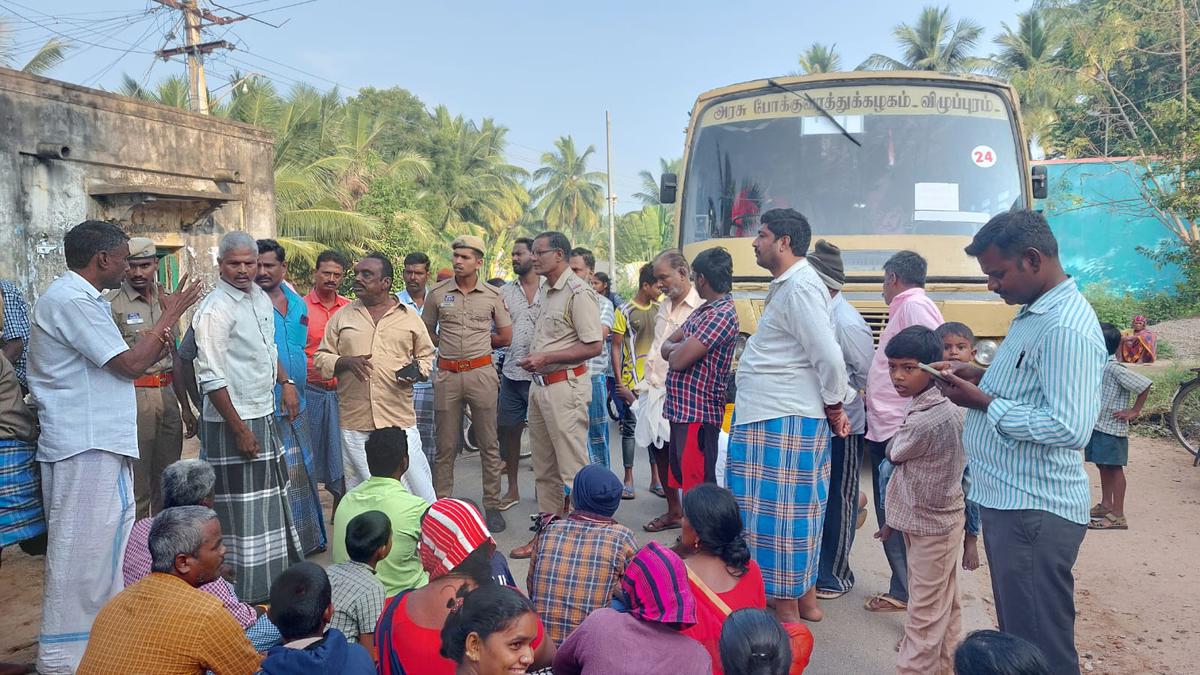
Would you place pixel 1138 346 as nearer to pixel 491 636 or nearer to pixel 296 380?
pixel 296 380

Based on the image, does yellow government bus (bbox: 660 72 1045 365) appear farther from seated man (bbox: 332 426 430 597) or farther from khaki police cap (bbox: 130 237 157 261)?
khaki police cap (bbox: 130 237 157 261)

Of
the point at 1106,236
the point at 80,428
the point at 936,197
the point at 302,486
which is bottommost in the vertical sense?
the point at 302,486

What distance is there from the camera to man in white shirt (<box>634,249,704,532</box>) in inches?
216

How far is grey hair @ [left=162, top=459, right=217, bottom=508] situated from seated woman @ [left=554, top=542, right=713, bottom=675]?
73.1 inches

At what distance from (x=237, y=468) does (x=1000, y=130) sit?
5.92 meters

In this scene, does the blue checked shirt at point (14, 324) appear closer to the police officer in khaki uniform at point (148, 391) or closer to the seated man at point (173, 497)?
the police officer in khaki uniform at point (148, 391)

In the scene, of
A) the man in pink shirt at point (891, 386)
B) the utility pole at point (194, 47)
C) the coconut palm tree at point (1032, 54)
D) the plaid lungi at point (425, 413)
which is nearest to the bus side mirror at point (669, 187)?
the plaid lungi at point (425, 413)

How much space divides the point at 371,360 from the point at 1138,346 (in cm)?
1145

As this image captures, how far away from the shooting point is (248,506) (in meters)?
4.14

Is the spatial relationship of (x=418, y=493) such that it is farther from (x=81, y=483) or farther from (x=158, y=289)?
(x=158, y=289)

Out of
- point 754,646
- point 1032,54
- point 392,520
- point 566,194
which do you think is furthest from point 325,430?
point 566,194

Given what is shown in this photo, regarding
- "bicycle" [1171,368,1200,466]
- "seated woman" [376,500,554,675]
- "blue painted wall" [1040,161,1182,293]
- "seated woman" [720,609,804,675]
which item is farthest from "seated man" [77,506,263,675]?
"blue painted wall" [1040,161,1182,293]

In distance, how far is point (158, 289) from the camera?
4.97 meters

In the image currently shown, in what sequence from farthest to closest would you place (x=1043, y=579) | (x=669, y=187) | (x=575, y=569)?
1. (x=669, y=187)
2. (x=575, y=569)
3. (x=1043, y=579)
